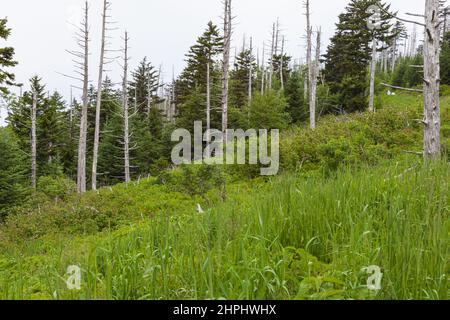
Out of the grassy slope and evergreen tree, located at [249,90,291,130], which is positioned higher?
evergreen tree, located at [249,90,291,130]

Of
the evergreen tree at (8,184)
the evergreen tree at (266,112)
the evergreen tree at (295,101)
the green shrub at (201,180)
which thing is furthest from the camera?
the evergreen tree at (295,101)

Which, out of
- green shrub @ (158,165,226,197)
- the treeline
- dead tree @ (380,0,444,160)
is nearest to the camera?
dead tree @ (380,0,444,160)

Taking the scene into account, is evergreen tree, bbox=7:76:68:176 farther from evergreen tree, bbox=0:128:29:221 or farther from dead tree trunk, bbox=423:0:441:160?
dead tree trunk, bbox=423:0:441:160

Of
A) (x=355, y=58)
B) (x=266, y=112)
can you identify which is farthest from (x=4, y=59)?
(x=355, y=58)

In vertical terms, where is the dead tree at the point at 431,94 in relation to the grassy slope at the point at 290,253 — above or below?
above

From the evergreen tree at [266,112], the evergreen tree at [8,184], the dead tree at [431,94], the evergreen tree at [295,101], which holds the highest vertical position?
the evergreen tree at [295,101]

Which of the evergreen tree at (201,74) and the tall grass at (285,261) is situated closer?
the tall grass at (285,261)

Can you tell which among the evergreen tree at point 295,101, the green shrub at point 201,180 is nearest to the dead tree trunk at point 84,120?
the green shrub at point 201,180

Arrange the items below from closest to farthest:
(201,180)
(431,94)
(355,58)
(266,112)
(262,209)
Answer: (262,209)
(431,94)
(201,180)
(266,112)
(355,58)

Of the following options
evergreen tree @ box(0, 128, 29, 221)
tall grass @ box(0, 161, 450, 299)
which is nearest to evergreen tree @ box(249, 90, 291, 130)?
evergreen tree @ box(0, 128, 29, 221)

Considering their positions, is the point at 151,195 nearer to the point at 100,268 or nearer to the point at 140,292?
the point at 100,268

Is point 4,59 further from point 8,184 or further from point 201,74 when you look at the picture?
point 201,74

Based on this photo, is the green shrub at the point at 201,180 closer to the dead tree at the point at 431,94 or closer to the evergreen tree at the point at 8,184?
the dead tree at the point at 431,94
